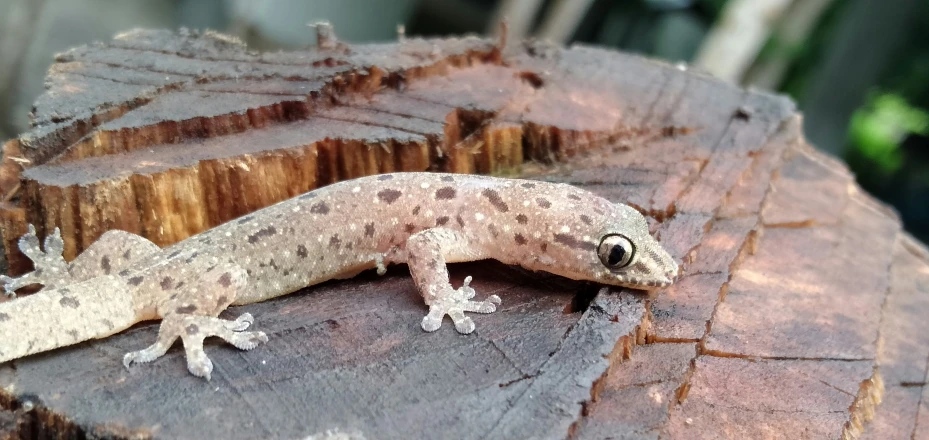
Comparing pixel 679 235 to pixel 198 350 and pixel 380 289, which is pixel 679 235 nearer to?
pixel 380 289

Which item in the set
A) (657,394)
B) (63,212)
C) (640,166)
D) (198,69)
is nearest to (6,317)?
(63,212)

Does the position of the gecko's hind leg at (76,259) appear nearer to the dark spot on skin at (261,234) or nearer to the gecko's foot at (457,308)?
the dark spot on skin at (261,234)

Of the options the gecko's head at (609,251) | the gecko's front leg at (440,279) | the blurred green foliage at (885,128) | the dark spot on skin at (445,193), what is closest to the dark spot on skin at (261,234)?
the gecko's front leg at (440,279)

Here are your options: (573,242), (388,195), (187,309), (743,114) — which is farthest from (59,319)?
(743,114)

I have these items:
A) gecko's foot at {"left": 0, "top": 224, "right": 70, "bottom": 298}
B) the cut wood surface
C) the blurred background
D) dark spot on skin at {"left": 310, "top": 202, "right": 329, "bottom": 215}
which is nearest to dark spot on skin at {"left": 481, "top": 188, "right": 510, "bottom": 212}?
the cut wood surface

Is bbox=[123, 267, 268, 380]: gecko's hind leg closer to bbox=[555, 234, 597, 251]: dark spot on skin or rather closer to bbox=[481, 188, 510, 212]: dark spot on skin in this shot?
bbox=[481, 188, 510, 212]: dark spot on skin

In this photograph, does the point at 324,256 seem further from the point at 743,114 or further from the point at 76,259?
the point at 743,114
